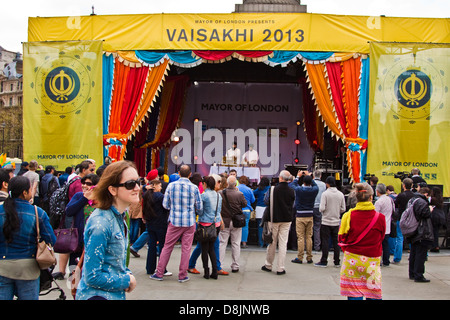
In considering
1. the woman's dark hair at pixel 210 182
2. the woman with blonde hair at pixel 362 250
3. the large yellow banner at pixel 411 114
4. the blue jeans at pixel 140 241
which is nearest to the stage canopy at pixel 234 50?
the large yellow banner at pixel 411 114

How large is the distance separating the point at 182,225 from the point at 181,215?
146 millimetres

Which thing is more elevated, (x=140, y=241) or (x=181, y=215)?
(x=181, y=215)

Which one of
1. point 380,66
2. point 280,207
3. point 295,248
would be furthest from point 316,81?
point 280,207

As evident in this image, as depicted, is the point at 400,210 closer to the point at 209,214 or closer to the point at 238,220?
the point at 238,220

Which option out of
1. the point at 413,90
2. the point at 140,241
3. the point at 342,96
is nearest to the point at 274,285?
the point at 140,241

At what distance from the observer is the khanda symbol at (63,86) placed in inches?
501

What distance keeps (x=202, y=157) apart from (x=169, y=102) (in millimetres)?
2648

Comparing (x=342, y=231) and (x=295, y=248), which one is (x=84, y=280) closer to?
(x=342, y=231)

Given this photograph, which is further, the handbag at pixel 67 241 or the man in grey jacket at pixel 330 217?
the man in grey jacket at pixel 330 217

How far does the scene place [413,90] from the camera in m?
12.1

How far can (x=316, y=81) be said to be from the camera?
1262cm

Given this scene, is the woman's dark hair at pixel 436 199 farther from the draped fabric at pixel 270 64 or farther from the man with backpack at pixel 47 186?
the man with backpack at pixel 47 186

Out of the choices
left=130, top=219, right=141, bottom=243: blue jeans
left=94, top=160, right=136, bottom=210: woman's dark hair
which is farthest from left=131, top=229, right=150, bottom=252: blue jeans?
left=94, top=160, right=136, bottom=210: woman's dark hair

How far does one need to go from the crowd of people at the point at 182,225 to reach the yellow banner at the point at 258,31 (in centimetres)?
389
